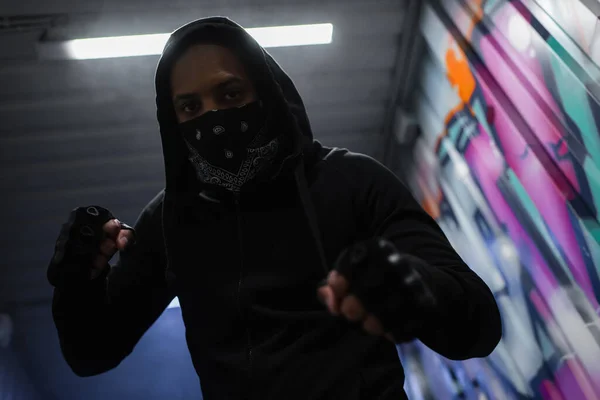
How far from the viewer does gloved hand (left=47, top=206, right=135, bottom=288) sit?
4.59 ft

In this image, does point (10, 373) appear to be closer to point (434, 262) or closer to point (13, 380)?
point (13, 380)

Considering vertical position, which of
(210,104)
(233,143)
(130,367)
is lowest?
(233,143)

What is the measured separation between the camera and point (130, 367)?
3.52 metres

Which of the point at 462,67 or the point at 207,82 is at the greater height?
the point at 462,67

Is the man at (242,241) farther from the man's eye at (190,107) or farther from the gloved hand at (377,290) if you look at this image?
the gloved hand at (377,290)

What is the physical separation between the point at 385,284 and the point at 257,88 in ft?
2.82

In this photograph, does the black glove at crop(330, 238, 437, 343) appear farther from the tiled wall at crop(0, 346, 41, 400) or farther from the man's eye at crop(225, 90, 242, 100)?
the tiled wall at crop(0, 346, 41, 400)

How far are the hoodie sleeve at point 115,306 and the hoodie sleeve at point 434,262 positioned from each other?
663mm

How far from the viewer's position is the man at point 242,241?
1414 millimetres

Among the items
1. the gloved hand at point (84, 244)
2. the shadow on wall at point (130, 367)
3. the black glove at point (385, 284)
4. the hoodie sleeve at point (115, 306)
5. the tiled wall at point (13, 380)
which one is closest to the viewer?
the black glove at point (385, 284)

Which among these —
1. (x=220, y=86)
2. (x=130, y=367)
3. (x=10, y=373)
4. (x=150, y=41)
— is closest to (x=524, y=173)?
(x=220, y=86)

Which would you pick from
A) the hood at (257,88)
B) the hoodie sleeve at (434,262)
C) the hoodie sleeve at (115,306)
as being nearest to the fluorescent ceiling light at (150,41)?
the hood at (257,88)

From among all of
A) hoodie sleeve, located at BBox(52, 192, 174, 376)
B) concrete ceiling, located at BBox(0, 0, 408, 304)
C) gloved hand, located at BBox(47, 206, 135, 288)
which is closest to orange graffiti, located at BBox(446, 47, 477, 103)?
concrete ceiling, located at BBox(0, 0, 408, 304)

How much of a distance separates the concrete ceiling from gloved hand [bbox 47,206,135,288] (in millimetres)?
1354
